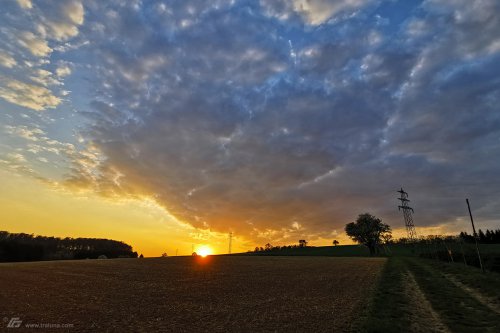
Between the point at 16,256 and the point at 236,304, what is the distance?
146191 mm

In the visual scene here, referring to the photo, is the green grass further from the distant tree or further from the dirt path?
the distant tree

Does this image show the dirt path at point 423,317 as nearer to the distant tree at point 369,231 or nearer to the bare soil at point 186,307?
→ the bare soil at point 186,307

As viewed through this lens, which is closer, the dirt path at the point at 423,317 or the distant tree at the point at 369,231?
the dirt path at the point at 423,317

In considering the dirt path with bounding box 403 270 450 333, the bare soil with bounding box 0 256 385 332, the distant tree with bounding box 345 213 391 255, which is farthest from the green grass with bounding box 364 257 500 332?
the distant tree with bounding box 345 213 391 255

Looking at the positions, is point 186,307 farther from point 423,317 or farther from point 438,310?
point 438,310

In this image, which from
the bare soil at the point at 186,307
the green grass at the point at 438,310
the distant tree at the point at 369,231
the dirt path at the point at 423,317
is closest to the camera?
the dirt path at the point at 423,317

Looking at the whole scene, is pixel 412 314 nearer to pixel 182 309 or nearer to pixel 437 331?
pixel 437 331

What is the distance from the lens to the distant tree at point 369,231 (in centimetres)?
15425

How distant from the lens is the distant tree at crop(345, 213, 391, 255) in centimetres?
15425

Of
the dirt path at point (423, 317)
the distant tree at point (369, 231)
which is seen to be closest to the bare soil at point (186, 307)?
the dirt path at point (423, 317)

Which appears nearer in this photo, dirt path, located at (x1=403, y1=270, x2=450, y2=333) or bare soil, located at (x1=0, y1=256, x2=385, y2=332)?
dirt path, located at (x1=403, y1=270, x2=450, y2=333)

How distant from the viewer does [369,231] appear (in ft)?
508

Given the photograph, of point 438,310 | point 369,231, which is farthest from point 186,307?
point 369,231

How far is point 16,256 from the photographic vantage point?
13675 centimetres
